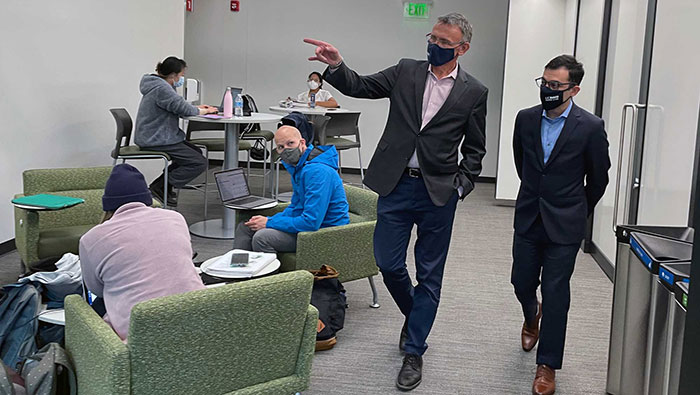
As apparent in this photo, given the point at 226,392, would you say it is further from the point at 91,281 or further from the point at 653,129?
the point at 653,129

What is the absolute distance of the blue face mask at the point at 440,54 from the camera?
10.7ft

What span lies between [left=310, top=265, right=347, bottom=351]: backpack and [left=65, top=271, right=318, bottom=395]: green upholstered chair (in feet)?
3.68

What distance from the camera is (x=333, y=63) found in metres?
3.22

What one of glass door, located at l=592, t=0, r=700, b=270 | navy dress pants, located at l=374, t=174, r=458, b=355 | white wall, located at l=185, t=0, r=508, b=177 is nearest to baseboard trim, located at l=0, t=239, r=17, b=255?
navy dress pants, located at l=374, t=174, r=458, b=355

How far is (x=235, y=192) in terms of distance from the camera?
16.2ft

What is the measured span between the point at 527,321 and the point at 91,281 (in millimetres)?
2349

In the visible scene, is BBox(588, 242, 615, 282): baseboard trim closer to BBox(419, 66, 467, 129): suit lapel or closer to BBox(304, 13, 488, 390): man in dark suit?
BBox(304, 13, 488, 390): man in dark suit

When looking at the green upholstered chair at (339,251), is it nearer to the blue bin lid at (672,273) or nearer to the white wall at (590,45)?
the blue bin lid at (672,273)

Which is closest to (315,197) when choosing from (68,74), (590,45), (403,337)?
(403,337)

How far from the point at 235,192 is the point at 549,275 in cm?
236

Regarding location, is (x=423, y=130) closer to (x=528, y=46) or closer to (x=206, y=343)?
(x=206, y=343)

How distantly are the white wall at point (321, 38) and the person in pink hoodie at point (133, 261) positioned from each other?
317 inches

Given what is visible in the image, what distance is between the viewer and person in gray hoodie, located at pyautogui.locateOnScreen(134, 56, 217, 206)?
6242 mm

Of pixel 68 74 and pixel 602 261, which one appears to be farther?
pixel 68 74
